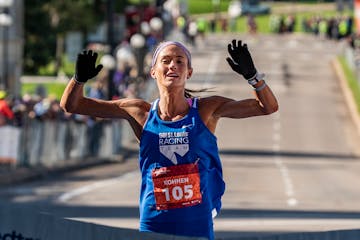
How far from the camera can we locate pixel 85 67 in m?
8.88

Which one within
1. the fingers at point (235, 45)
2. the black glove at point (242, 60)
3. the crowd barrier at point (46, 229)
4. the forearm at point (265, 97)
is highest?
the fingers at point (235, 45)

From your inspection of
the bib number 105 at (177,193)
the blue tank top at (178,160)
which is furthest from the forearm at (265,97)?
the bib number 105 at (177,193)

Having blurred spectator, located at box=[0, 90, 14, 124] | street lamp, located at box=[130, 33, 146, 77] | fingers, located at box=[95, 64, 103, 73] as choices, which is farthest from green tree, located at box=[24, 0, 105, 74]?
fingers, located at box=[95, 64, 103, 73]

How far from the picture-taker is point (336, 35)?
319 ft

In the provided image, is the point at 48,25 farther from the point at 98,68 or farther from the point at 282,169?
the point at 98,68

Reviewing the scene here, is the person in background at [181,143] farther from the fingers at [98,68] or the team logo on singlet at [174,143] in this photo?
the fingers at [98,68]

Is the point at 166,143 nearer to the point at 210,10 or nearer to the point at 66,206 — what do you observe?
the point at 66,206

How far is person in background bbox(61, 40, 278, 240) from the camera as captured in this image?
8.59 m

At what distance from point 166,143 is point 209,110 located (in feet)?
1.18

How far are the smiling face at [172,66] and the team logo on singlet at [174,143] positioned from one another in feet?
1.00

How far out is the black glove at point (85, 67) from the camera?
8.85 meters

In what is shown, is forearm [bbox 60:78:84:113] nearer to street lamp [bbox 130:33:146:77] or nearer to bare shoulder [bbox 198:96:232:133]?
bare shoulder [bbox 198:96:232:133]

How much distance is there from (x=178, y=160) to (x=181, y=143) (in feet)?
0.45

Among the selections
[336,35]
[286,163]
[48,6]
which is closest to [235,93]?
[48,6]
